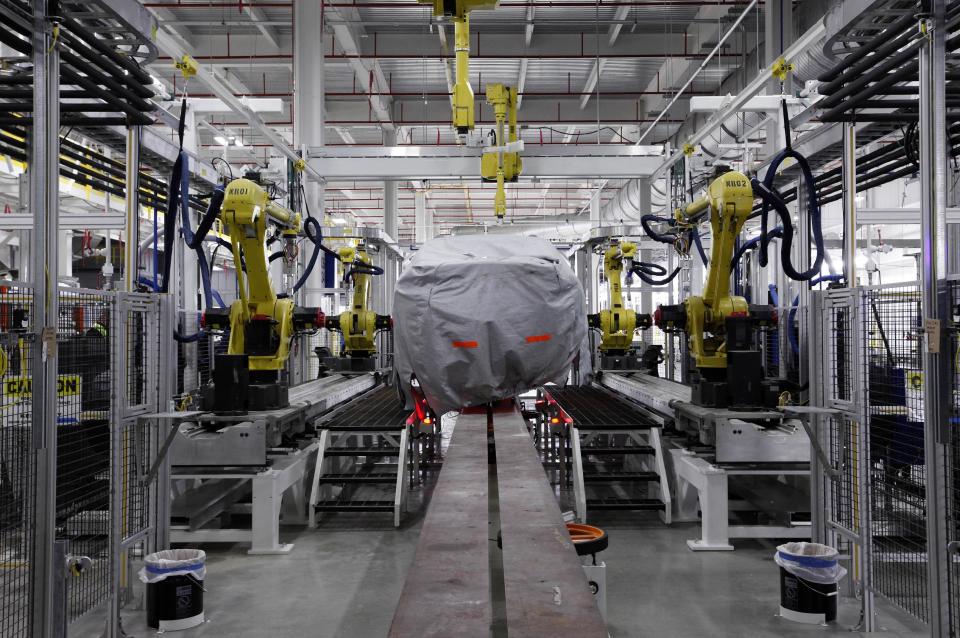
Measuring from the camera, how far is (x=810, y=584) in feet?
12.9

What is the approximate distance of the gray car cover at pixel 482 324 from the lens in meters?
4.07

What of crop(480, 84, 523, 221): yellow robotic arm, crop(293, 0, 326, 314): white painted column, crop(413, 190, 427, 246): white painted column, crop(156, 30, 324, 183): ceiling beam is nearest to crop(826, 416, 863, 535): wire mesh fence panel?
crop(156, 30, 324, 183): ceiling beam

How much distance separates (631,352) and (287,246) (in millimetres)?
4885

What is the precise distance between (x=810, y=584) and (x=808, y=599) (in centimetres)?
9

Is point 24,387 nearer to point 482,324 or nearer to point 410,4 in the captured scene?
point 482,324

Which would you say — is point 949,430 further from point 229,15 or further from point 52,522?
point 229,15

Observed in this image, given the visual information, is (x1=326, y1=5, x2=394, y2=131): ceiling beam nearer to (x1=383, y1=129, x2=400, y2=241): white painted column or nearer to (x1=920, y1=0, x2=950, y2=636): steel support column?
(x1=383, y1=129, x2=400, y2=241): white painted column

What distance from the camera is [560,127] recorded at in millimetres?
17453

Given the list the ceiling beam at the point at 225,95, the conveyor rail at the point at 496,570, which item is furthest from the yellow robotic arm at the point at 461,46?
the conveyor rail at the point at 496,570

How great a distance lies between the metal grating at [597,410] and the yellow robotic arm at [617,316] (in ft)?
3.85

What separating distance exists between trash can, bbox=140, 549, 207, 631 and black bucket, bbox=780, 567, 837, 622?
319 centimetres

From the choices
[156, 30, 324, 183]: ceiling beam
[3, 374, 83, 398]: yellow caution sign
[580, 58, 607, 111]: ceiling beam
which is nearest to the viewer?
[3, 374, 83, 398]: yellow caution sign

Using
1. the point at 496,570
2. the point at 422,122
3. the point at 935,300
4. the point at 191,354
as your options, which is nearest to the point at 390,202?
the point at 422,122

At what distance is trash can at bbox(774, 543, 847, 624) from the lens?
154 inches
